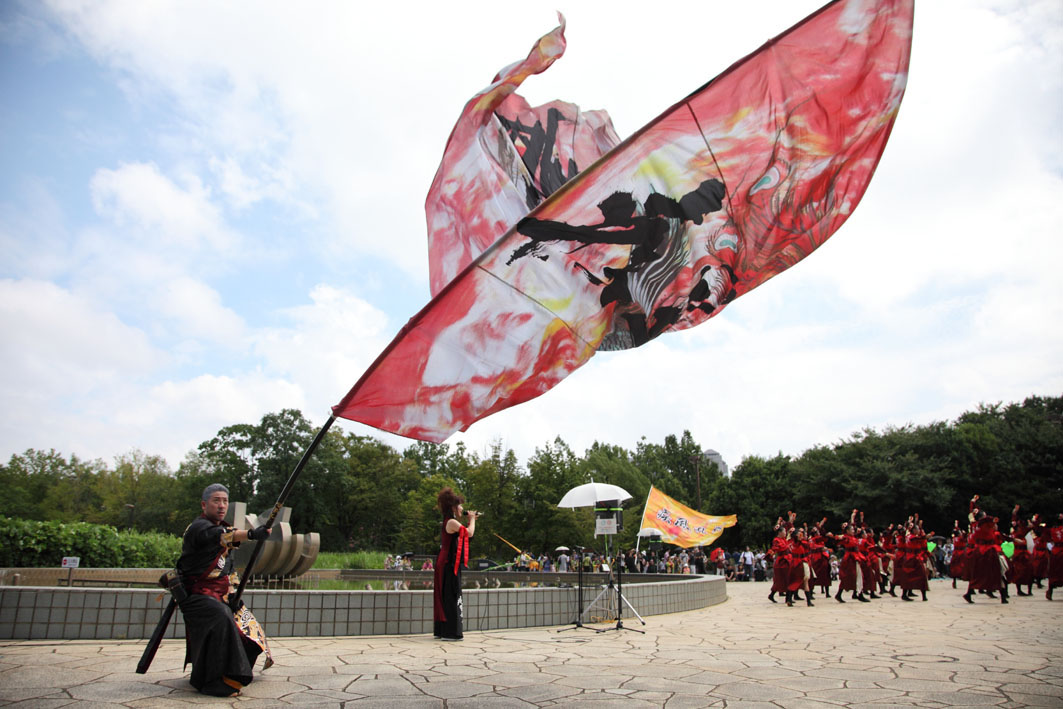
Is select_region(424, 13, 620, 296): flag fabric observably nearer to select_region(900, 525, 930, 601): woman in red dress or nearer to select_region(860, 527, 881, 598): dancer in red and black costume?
select_region(900, 525, 930, 601): woman in red dress

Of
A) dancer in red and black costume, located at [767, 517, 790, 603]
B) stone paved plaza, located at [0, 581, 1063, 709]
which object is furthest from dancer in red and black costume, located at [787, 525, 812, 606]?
stone paved plaza, located at [0, 581, 1063, 709]

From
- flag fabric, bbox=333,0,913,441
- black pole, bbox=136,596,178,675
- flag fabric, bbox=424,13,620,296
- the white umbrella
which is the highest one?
flag fabric, bbox=424,13,620,296

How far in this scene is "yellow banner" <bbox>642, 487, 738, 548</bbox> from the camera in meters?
20.1

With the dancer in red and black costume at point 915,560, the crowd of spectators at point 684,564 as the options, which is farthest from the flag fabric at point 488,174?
the crowd of spectators at point 684,564

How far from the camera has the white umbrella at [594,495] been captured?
429 inches

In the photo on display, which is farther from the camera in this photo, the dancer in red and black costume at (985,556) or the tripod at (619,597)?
the dancer in red and black costume at (985,556)

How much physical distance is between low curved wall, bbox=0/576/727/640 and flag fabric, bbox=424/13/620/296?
4.45 metres

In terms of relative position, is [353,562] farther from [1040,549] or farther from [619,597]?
[1040,549]

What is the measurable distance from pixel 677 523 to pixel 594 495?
33.9ft

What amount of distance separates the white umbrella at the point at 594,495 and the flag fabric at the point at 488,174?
242 inches

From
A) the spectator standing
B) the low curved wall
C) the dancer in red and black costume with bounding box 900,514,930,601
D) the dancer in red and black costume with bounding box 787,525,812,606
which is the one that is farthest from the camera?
the spectator standing

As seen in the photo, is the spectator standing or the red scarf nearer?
the red scarf

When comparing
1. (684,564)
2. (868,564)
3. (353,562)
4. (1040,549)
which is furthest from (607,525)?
(684,564)

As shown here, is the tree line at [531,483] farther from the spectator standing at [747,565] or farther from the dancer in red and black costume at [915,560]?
the dancer in red and black costume at [915,560]
